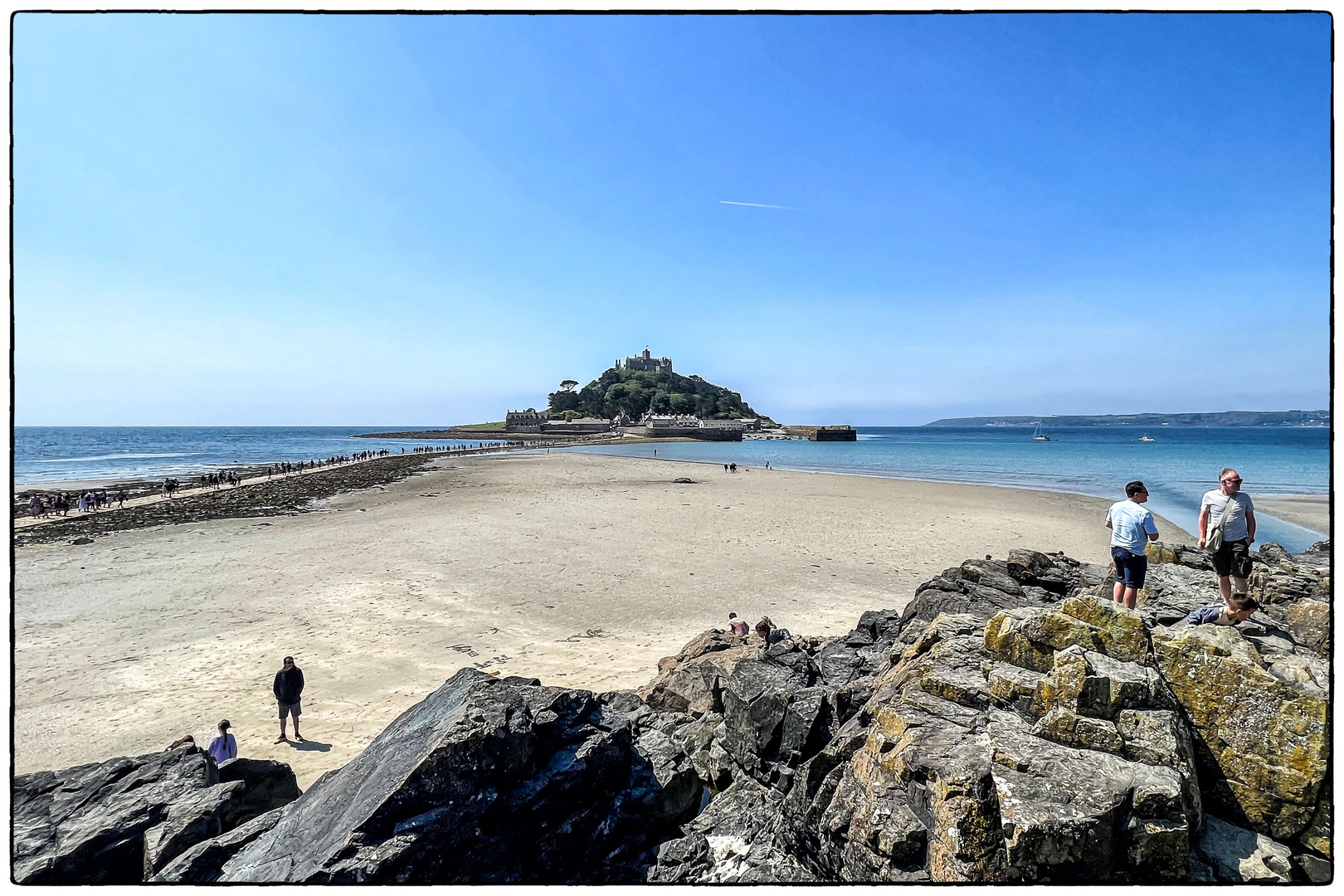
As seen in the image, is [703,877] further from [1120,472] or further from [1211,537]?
[1120,472]

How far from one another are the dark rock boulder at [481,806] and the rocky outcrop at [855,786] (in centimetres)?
2

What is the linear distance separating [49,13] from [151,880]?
216 inches

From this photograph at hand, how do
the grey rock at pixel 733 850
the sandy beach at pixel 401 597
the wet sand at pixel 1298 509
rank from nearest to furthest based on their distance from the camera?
the grey rock at pixel 733 850
the sandy beach at pixel 401 597
the wet sand at pixel 1298 509

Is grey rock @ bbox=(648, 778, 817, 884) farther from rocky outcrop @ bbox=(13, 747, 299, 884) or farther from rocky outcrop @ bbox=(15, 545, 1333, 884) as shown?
rocky outcrop @ bbox=(13, 747, 299, 884)

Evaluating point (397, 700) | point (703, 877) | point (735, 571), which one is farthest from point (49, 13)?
point (735, 571)

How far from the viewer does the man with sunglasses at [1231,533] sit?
204 inches

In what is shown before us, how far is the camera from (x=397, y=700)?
7457 millimetres

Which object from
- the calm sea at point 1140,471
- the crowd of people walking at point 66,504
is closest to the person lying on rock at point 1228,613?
the calm sea at point 1140,471

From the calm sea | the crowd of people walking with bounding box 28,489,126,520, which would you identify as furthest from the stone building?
the crowd of people walking with bounding box 28,489,126,520

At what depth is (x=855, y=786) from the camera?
3.42 m

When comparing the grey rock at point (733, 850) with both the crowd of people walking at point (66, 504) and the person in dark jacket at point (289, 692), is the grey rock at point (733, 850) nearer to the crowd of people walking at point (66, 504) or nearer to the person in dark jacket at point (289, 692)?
the person in dark jacket at point (289, 692)

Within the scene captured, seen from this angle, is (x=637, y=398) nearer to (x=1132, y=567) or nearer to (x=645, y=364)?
(x=645, y=364)

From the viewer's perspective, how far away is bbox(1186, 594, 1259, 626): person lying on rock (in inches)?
168

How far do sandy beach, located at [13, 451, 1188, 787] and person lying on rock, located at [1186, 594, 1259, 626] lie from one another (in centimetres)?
614
